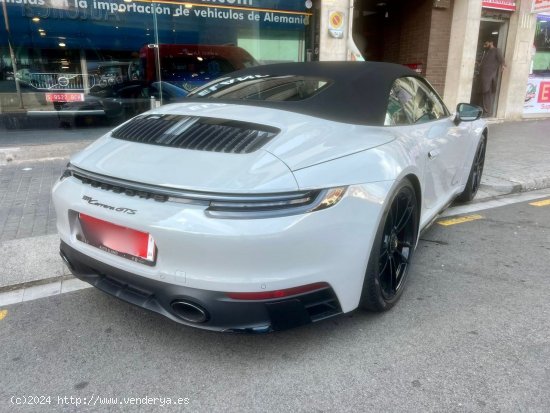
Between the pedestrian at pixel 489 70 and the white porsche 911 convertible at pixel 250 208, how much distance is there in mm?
10526

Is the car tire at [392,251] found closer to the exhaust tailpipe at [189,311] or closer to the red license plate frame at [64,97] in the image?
the exhaust tailpipe at [189,311]

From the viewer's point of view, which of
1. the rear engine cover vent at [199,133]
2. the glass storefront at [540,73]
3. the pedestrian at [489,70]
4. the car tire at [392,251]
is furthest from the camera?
the glass storefront at [540,73]

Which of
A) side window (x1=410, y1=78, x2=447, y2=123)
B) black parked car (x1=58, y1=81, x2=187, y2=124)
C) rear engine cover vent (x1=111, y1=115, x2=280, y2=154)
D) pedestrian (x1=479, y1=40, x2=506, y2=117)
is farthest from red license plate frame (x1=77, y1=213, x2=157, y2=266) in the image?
pedestrian (x1=479, y1=40, x2=506, y2=117)

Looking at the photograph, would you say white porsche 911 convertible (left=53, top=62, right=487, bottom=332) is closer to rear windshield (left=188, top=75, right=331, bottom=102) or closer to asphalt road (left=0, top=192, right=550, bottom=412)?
rear windshield (left=188, top=75, right=331, bottom=102)

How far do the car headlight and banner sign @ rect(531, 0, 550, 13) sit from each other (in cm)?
1251

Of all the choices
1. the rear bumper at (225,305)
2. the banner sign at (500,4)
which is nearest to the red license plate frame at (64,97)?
the rear bumper at (225,305)

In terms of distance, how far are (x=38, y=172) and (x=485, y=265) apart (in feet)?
18.0

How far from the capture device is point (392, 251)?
2.81m

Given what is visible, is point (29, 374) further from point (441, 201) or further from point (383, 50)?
point (383, 50)

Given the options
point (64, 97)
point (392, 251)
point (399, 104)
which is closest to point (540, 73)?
point (399, 104)

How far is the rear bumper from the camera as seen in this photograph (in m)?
2.05

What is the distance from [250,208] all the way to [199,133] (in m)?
0.65

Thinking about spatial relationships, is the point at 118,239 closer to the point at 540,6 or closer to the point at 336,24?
the point at 336,24

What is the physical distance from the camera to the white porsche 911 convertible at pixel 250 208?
201cm
